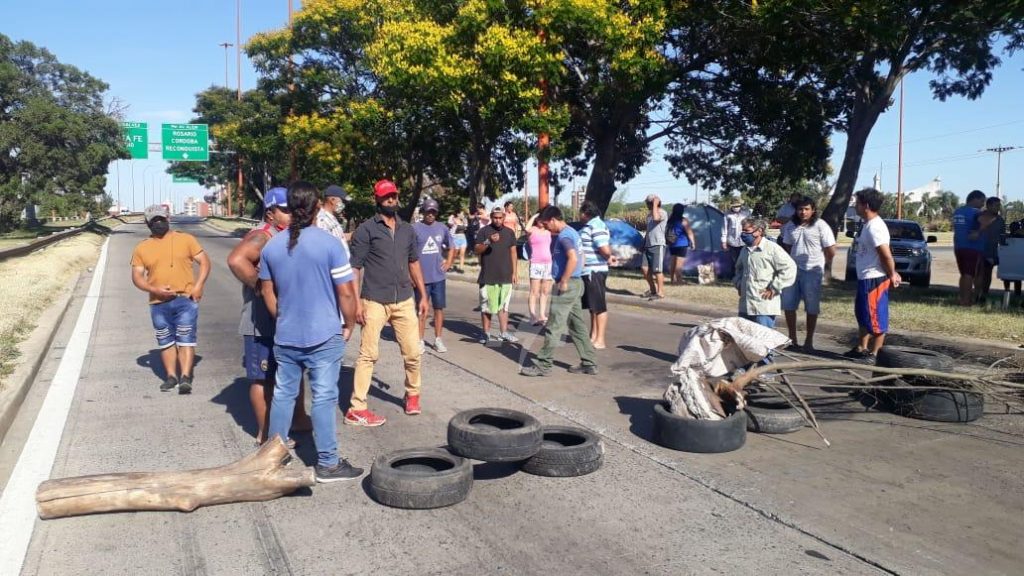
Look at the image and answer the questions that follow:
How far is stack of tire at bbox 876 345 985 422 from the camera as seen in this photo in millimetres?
6246

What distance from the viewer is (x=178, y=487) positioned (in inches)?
173

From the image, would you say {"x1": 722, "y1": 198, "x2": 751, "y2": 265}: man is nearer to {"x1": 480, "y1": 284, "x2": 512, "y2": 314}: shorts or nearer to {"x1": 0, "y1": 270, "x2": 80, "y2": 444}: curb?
{"x1": 480, "y1": 284, "x2": 512, "y2": 314}: shorts

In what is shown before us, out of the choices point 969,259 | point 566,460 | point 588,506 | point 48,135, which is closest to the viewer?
point 588,506

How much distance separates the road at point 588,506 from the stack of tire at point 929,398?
0.47 feet

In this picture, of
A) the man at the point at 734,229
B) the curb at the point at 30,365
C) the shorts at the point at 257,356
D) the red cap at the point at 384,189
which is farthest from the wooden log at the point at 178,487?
the man at the point at 734,229

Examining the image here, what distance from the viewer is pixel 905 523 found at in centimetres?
427

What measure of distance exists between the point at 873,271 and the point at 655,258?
252 inches

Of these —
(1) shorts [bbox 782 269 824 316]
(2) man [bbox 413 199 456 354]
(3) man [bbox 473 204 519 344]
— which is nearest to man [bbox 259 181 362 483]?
(2) man [bbox 413 199 456 354]

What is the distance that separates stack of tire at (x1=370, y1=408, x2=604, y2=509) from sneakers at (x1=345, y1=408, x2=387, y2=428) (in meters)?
1.18

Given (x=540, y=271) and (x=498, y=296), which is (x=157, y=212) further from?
(x=540, y=271)

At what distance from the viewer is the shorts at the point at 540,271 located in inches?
426

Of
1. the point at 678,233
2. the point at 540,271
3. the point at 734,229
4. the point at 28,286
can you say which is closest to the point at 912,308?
the point at 678,233

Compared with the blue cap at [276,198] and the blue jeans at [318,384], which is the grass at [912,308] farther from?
the blue cap at [276,198]

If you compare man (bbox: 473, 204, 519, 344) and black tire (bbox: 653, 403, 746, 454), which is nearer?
black tire (bbox: 653, 403, 746, 454)
